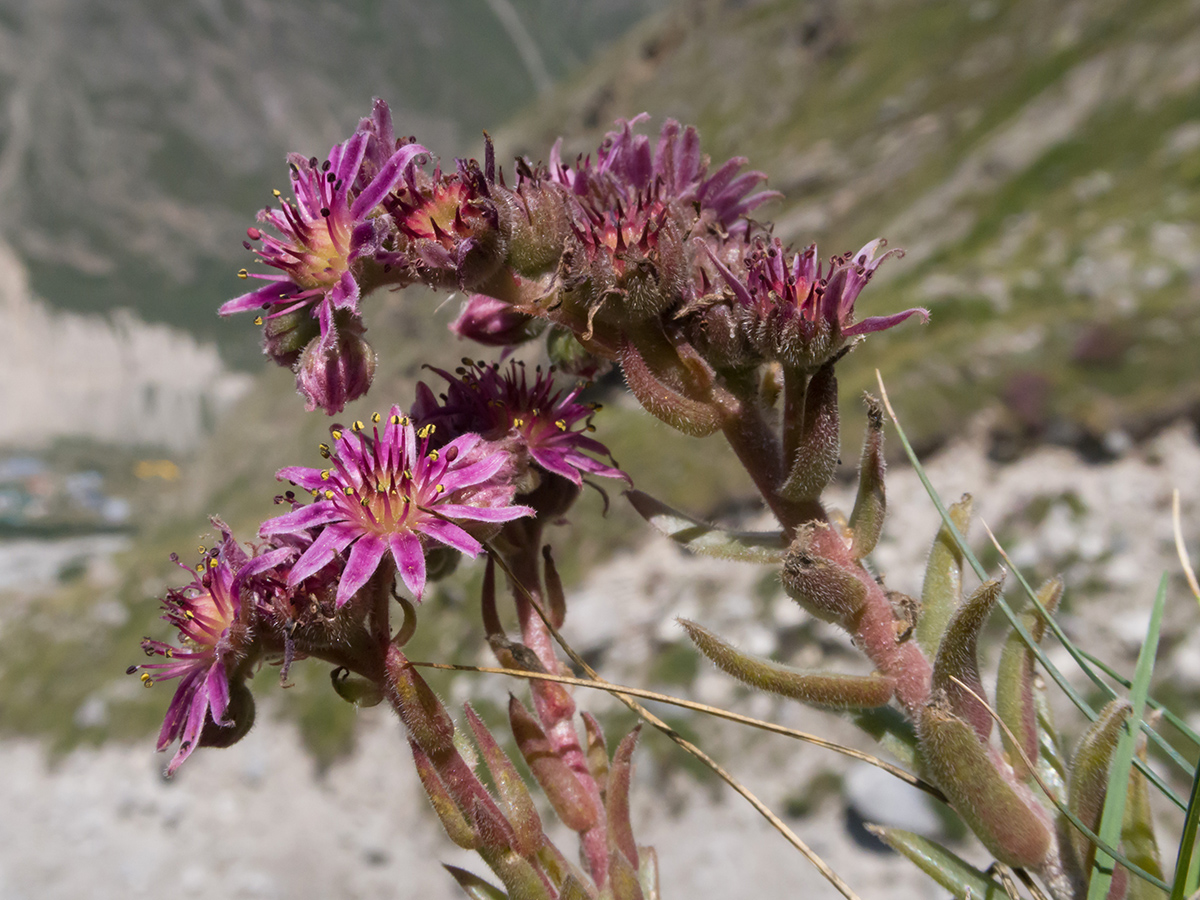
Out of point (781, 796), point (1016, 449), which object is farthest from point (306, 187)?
point (1016, 449)

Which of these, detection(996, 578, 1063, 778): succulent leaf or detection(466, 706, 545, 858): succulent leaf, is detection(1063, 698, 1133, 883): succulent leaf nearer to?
detection(996, 578, 1063, 778): succulent leaf

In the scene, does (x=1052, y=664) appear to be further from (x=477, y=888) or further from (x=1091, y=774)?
(x=477, y=888)

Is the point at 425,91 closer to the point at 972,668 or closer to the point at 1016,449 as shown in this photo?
the point at 1016,449

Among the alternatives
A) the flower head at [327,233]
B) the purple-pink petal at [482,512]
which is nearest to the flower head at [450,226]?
the flower head at [327,233]

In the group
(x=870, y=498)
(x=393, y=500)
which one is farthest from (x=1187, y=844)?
(x=393, y=500)

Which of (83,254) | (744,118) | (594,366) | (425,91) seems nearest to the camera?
(594,366)

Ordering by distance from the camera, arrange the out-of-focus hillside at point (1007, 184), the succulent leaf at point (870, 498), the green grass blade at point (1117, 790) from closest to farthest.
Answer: the green grass blade at point (1117, 790)
the succulent leaf at point (870, 498)
the out-of-focus hillside at point (1007, 184)

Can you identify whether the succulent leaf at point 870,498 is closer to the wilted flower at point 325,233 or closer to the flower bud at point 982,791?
the flower bud at point 982,791
